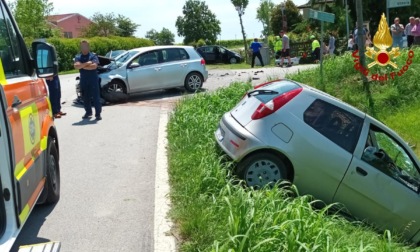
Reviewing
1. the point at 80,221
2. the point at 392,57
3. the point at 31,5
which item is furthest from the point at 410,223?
the point at 31,5

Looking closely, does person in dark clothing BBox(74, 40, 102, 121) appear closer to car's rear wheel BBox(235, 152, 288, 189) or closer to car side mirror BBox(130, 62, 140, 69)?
car side mirror BBox(130, 62, 140, 69)

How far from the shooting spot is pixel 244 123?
20.9 feet

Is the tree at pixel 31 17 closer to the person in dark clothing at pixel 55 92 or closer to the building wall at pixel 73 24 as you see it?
the person in dark clothing at pixel 55 92

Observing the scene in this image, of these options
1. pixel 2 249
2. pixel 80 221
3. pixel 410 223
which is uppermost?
pixel 2 249

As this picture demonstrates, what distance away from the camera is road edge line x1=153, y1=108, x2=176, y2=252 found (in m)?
4.38

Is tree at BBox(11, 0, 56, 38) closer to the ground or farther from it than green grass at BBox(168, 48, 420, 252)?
farther from it

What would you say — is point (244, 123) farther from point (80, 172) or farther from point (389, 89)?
point (389, 89)

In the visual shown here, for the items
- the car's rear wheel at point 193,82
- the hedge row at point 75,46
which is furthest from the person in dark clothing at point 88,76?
the hedge row at point 75,46

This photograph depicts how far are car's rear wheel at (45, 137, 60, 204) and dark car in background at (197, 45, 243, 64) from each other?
108 ft

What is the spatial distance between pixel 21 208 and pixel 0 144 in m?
0.58

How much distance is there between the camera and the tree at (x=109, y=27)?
66062 mm

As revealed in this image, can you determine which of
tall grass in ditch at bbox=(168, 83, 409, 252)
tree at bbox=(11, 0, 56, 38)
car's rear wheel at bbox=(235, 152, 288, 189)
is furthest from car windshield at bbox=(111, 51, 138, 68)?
tree at bbox=(11, 0, 56, 38)

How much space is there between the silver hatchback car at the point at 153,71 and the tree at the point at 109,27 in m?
51.3

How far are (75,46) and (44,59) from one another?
32.7 metres
